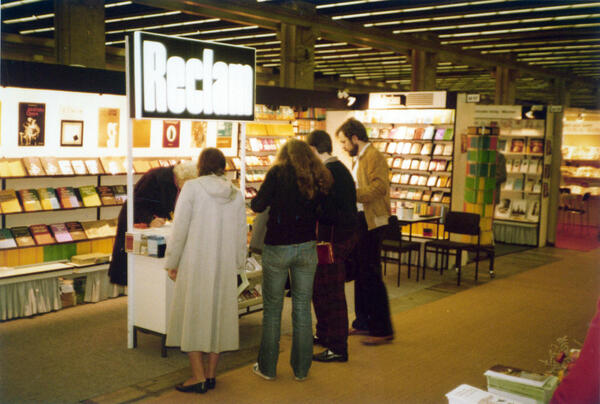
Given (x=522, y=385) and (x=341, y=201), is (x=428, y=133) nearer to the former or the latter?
(x=341, y=201)

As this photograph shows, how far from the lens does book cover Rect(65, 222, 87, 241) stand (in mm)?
6105

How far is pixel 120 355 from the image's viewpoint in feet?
15.2

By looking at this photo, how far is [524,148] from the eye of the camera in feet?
35.0

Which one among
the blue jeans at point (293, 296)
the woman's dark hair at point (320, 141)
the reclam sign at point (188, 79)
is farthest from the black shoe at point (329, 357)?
the reclam sign at point (188, 79)

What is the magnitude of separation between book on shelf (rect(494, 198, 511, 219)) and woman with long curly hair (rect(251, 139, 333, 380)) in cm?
770

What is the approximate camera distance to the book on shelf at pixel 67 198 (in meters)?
5.99

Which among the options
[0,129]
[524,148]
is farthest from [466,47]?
[0,129]

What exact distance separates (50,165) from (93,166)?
0.45m

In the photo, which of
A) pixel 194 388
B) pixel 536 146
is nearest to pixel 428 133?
pixel 536 146

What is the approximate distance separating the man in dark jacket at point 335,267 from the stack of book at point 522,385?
182 cm

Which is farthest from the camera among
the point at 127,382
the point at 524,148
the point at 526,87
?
the point at 526,87

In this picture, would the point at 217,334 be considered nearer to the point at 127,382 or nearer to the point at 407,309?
the point at 127,382

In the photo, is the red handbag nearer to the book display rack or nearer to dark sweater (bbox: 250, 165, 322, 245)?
dark sweater (bbox: 250, 165, 322, 245)

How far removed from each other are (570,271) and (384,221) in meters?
4.62
